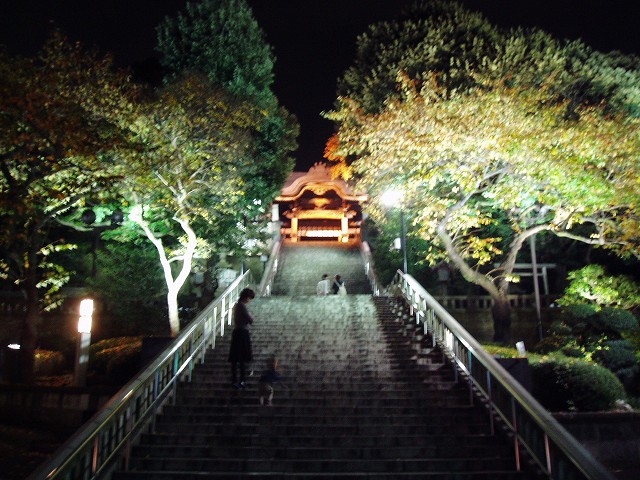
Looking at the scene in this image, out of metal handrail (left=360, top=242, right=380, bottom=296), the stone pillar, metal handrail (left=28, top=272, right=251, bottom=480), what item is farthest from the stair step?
the stone pillar

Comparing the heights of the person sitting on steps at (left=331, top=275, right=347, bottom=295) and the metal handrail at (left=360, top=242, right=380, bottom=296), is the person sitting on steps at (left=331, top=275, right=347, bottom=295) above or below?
below

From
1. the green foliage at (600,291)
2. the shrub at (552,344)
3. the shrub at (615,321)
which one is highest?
the green foliage at (600,291)

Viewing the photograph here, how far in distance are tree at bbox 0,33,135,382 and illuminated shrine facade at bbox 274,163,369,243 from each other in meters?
20.5

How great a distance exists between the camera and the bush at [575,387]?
34.7 feet

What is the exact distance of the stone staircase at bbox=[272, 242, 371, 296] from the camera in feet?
76.9

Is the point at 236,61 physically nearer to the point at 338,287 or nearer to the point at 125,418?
the point at 338,287

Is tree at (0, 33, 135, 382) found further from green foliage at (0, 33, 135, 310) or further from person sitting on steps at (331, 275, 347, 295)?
person sitting on steps at (331, 275, 347, 295)

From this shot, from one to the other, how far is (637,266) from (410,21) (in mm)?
14345

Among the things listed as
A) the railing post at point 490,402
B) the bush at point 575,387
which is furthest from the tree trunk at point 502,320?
the railing post at point 490,402

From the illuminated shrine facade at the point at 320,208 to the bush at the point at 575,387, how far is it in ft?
78.3

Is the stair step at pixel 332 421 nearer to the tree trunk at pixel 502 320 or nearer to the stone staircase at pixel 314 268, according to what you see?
the tree trunk at pixel 502 320

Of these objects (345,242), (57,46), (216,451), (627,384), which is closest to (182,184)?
(57,46)

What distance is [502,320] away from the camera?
55.1 feet

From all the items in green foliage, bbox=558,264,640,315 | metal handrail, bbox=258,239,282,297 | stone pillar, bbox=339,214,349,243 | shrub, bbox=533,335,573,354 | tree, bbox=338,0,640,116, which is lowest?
shrub, bbox=533,335,573,354
